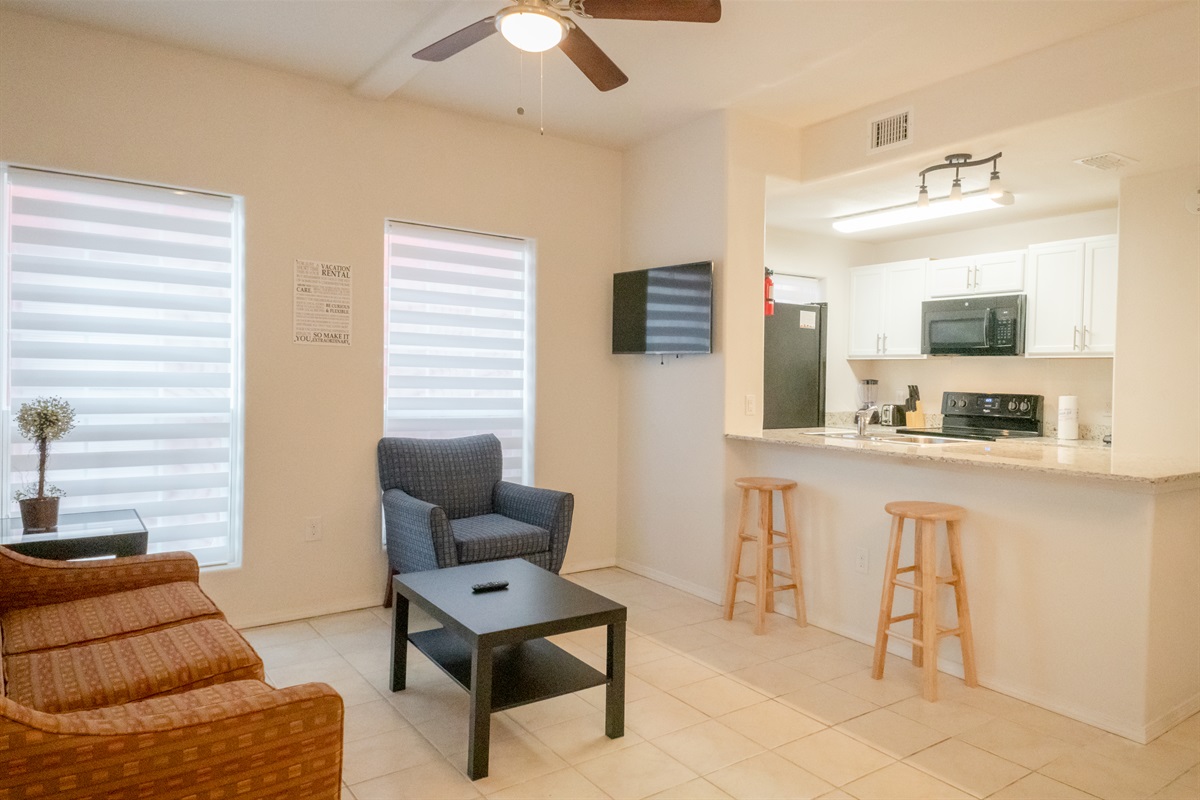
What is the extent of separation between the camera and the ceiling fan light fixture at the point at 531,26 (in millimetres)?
2119

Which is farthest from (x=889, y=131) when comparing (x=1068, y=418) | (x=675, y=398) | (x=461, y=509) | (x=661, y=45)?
(x=461, y=509)

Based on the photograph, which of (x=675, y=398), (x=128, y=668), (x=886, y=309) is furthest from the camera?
(x=886, y=309)

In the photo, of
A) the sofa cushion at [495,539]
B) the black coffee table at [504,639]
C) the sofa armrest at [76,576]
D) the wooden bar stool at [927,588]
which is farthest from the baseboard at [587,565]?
the sofa armrest at [76,576]

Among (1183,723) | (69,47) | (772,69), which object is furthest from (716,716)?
(69,47)

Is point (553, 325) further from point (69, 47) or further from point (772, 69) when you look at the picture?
point (69, 47)

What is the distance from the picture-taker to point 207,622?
2.13m

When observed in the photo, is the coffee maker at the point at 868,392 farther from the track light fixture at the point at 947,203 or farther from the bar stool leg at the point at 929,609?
the bar stool leg at the point at 929,609

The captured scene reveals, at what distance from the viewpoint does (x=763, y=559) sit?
11.6 feet

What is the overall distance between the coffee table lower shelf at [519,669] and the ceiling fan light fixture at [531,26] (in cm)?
188

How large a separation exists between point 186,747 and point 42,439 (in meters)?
2.07

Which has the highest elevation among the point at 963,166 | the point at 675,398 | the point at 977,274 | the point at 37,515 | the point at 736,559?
the point at 963,166

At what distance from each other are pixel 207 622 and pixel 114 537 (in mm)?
823

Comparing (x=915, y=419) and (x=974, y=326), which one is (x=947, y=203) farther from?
(x=915, y=419)

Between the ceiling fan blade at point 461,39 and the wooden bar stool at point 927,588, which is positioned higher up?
the ceiling fan blade at point 461,39
